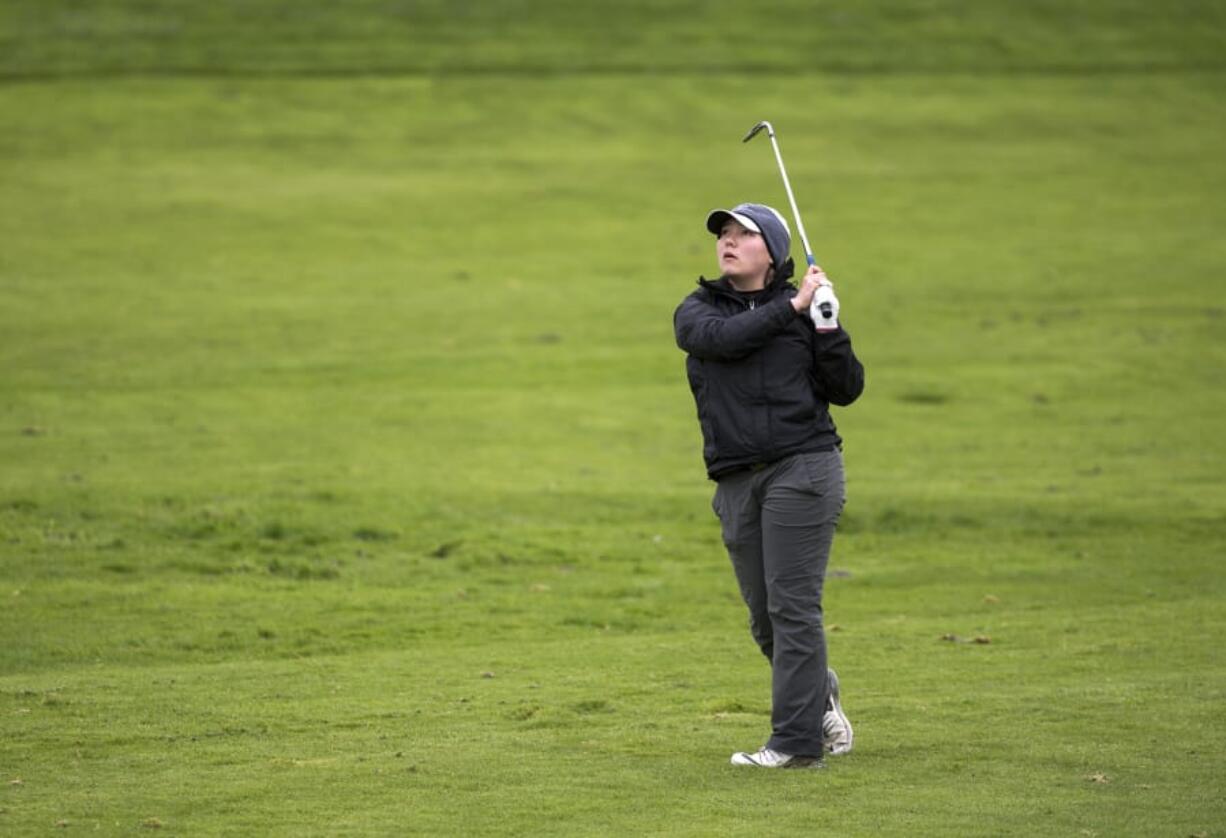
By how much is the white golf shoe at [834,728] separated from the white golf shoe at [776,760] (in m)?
0.22

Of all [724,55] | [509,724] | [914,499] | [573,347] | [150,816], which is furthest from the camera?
[724,55]

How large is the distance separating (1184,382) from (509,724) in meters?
18.4

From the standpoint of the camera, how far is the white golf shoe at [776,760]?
922 cm

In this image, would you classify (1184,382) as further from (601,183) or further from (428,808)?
(428,808)

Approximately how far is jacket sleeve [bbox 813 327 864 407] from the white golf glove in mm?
142

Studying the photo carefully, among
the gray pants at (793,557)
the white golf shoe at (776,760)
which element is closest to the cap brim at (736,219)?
the gray pants at (793,557)

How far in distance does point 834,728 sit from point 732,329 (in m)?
2.20

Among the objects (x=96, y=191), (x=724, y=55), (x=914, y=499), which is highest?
(x=724, y=55)

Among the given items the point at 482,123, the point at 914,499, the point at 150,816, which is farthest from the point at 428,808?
the point at 482,123

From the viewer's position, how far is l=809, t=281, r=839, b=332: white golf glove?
8.74 metres

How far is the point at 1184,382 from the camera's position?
2658 cm

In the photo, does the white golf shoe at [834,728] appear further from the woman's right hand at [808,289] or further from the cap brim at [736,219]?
the cap brim at [736,219]

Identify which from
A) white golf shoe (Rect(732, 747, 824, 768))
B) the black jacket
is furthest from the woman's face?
white golf shoe (Rect(732, 747, 824, 768))

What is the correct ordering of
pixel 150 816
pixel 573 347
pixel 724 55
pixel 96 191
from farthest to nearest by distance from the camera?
pixel 724 55 → pixel 96 191 → pixel 573 347 → pixel 150 816
